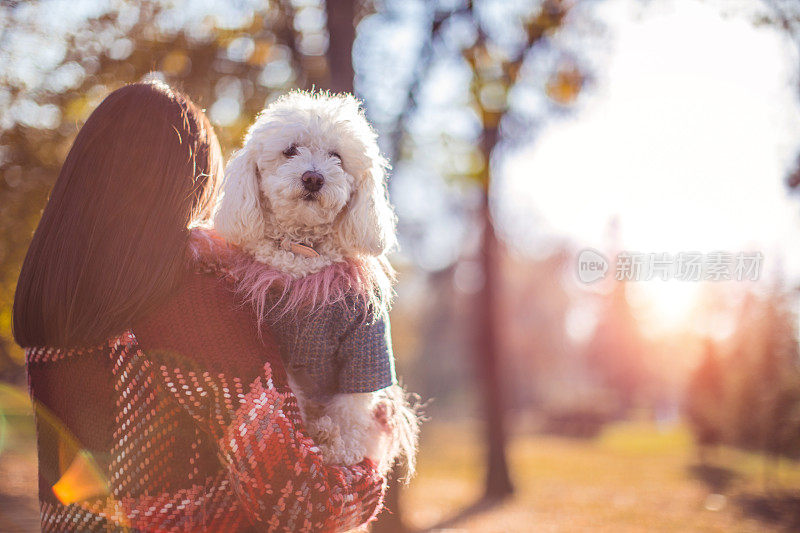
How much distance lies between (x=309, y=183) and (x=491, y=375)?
955cm

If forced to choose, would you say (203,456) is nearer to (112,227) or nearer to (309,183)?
(112,227)

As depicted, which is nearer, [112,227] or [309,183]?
[112,227]

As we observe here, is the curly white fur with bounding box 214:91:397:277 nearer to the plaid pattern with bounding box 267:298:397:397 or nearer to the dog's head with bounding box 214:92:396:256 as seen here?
the dog's head with bounding box 214:92:396:256

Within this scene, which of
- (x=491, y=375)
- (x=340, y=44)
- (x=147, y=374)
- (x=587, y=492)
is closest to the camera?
(x=147, y=374)

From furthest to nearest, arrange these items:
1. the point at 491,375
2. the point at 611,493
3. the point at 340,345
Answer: the point at 611,493 < the point at 491,375 < the point at 340,345

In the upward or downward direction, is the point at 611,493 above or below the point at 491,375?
below

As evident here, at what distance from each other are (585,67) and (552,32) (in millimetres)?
1113

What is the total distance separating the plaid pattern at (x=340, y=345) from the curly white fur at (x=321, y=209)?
15 centimetres

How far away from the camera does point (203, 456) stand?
5.22 feet

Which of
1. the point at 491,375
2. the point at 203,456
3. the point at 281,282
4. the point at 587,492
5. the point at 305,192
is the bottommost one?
the point at 587,492

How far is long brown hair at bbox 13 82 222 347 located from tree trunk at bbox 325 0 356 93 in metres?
3.22

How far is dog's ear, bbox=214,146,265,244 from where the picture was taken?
2.01 m

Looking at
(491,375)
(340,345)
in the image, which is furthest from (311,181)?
(491,375)

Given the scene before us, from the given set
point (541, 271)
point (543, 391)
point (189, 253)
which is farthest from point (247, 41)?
point (543, 391)
